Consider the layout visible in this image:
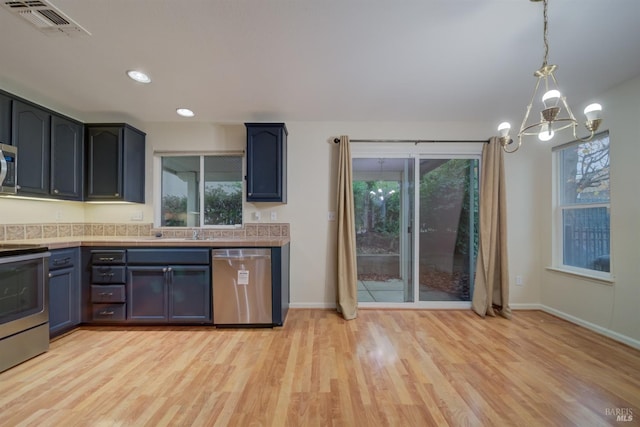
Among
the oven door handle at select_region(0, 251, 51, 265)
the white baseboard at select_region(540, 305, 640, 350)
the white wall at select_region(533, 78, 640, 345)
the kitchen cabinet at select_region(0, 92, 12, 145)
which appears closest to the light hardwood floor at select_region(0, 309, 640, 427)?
the white baseboard at select_region(540, 305, 640, 350)

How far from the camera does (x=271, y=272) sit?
273 centimetres

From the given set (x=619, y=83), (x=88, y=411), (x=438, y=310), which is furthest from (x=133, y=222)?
(x=619, y=83)

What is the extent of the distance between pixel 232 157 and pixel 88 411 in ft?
9.02

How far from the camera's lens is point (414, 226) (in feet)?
11.2

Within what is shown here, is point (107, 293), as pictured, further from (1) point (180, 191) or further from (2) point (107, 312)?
(1) point (180, 191)

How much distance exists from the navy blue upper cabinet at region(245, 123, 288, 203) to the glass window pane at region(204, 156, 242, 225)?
0.48 meters

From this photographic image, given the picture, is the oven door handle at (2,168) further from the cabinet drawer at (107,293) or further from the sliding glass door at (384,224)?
the sliding glass door at (384,224)

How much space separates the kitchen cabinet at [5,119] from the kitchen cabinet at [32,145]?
0.03 metres

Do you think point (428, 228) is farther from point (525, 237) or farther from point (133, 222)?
point (133, 222)

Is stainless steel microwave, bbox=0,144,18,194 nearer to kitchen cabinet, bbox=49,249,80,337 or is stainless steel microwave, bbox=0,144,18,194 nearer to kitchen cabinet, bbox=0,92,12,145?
kitchen cabinet, bbox=0,92,12,145

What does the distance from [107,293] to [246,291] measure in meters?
1.45

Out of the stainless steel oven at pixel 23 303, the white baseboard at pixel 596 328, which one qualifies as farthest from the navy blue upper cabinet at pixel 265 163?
the white baseboard at pixel 596 328

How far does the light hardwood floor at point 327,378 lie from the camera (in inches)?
61.2

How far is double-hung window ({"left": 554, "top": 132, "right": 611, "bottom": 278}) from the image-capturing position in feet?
8.90
